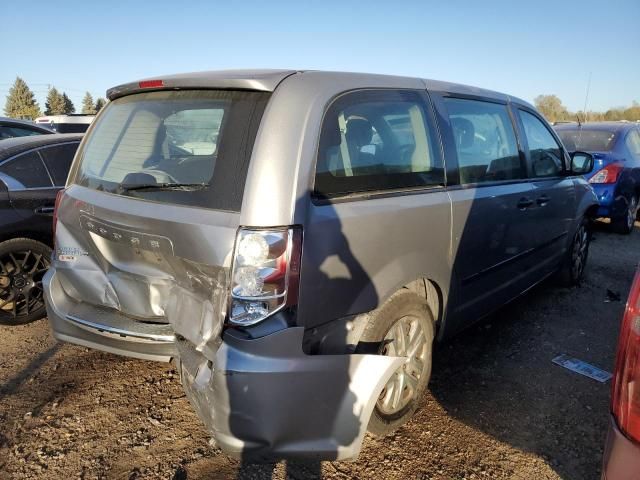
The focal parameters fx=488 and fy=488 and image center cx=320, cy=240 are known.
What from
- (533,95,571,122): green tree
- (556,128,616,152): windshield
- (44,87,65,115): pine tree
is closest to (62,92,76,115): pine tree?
(44,87,65,115): pine tree

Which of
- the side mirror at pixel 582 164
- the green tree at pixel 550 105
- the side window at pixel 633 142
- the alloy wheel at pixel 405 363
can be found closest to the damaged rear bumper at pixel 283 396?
the alloy wheel at pixel 405 363

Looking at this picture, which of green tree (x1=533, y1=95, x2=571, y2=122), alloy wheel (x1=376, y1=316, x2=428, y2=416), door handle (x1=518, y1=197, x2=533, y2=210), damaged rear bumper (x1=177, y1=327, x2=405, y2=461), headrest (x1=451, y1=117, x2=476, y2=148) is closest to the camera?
damaged rear bumper (x1=177, y1=327, x2=405, y2=461)

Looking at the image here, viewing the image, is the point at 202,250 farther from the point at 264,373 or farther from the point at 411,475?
the point at 411,475

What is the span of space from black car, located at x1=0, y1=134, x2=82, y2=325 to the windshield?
7.10 m

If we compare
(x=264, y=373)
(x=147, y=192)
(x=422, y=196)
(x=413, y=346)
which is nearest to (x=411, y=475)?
(x=413, y=346)

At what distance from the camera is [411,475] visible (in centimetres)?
234

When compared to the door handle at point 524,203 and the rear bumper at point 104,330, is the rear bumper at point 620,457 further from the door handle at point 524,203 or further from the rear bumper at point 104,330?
the door handle at point 524,203

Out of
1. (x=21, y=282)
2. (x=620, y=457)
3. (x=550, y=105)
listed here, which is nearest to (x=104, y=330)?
(x=21, y=282)

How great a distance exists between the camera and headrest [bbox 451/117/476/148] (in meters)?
2.93

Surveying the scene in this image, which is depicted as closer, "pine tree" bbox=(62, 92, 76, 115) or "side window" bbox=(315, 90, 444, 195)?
"side window" bbox=(315, 90, 444, 195)

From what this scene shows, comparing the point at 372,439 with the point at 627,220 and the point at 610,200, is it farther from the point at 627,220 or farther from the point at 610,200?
the point at 627,220

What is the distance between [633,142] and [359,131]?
7.25m

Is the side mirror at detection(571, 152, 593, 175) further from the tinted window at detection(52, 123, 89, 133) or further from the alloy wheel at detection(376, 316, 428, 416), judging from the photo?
the tinted window at detection(52, 123, 89, 133)

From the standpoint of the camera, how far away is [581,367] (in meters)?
3.37
